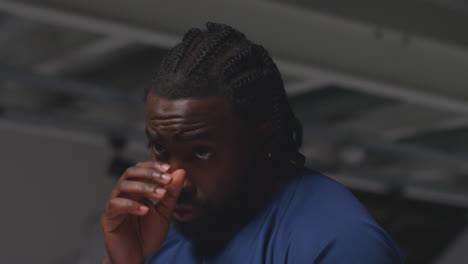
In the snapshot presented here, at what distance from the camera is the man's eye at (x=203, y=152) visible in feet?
2.71

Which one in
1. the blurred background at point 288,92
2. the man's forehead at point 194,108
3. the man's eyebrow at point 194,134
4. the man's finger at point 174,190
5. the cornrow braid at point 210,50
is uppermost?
the cornrow braid at point 210,50

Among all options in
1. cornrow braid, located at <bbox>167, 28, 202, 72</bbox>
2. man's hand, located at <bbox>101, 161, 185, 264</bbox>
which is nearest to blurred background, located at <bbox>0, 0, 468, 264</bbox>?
cornrow braid, located at <bbox>167, 28, 202, 72</bbox>

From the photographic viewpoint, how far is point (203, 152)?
2.72 feet

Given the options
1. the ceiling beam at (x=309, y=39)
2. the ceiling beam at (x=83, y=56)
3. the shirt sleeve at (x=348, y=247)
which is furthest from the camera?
the ceiling beam at (x=83, y=56)

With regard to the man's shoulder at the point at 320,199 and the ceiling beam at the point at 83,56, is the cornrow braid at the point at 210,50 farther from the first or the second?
the ceiling beam at the point at 83,56

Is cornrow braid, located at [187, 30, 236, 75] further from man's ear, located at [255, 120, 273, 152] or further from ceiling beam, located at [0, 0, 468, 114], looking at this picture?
ceiling beam, located at [0, 0, 468, 114]

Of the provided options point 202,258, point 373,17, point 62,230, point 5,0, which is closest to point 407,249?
point 62,230

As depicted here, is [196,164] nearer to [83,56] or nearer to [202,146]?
[202,146]

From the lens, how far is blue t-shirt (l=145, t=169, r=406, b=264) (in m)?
0.79

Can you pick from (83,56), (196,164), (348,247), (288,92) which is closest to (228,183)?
(196,164)

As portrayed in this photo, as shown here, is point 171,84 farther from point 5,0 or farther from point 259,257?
point 5,0

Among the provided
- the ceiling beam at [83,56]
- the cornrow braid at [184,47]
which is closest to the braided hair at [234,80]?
the cornrow braid at [184,47]

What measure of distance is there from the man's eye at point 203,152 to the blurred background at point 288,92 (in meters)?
1.26

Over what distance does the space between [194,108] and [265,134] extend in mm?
111
